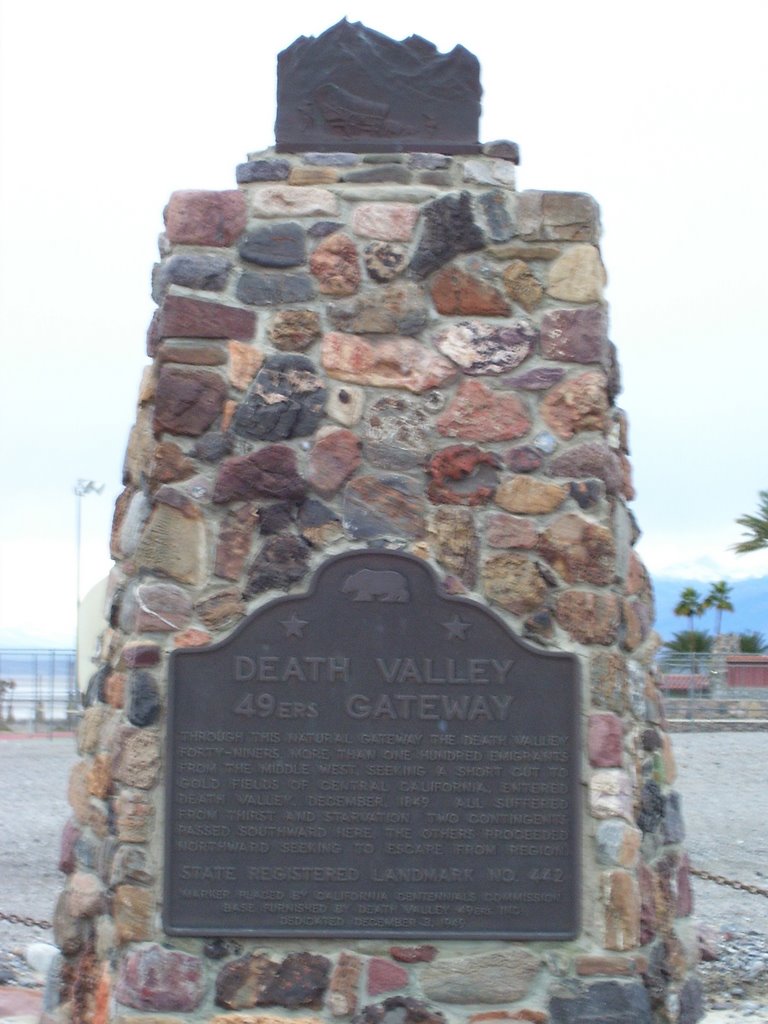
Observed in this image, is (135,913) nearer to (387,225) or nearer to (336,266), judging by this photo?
(336,266)

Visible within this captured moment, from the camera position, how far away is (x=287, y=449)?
4.76 meters

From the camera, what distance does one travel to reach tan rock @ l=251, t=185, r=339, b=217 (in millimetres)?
4879

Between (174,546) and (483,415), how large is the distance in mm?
1094

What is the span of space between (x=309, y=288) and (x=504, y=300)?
0.65 m

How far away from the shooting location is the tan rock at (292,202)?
16.0 ft

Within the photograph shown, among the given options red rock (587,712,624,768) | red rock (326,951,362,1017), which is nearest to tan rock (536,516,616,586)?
red rock (587,712,624,768)

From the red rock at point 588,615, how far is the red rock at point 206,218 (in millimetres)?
1628

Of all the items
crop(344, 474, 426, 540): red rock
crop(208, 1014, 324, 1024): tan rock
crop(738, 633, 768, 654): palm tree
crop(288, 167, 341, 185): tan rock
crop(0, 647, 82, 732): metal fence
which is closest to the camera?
crop(208, 1014, 324, 1024): tan rock

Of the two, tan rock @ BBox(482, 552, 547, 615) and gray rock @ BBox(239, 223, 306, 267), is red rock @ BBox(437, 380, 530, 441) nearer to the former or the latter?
tan rock @ BBox(482, 552, 547, 615)

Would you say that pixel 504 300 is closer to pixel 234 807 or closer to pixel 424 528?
pixel 424 528

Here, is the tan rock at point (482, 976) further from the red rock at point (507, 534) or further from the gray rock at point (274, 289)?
the gray rock at point (274, 289)

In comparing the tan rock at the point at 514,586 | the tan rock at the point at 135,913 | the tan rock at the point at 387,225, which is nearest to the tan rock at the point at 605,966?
the tan rock at the point at 514,586

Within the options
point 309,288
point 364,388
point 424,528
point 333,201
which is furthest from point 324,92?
point 424,528

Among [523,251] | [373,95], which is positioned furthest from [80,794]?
[373,95]
